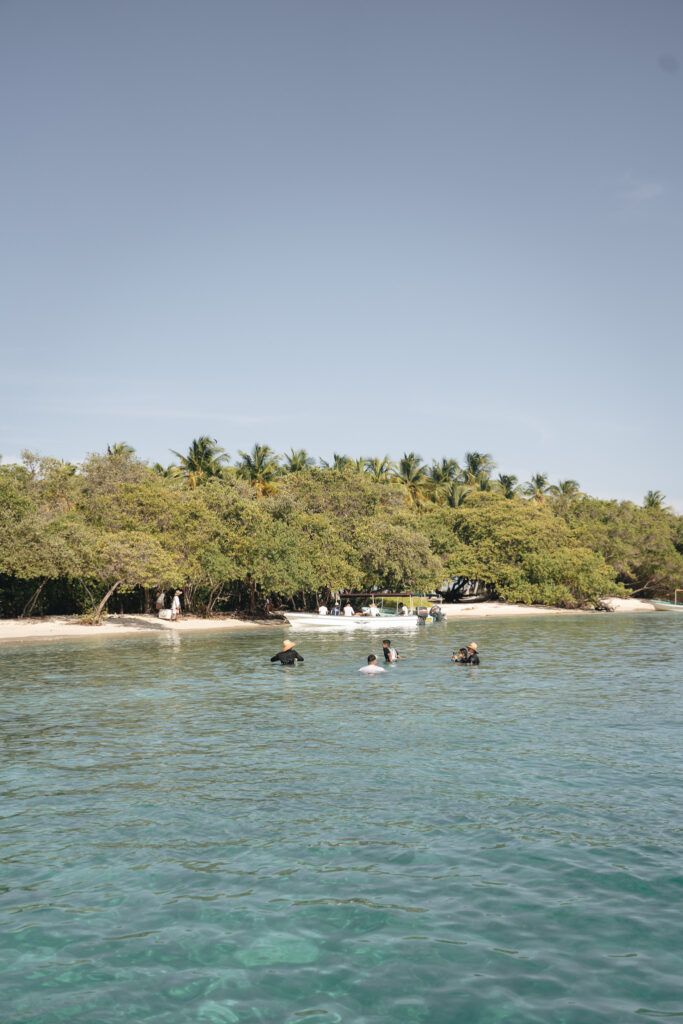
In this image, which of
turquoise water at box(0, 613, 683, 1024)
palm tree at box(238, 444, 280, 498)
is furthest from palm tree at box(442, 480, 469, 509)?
turquoise water at box(0, 613, 683, 1024)

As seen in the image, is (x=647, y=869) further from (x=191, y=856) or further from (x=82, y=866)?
(x=82, y=866)

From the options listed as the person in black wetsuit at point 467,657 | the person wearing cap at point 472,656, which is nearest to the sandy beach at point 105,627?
the person in black wetsuit at point 467,657

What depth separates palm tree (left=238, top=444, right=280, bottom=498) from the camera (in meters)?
90.1

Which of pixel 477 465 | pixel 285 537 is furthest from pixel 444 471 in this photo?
pixel 285 537

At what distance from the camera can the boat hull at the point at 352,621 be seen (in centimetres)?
5550

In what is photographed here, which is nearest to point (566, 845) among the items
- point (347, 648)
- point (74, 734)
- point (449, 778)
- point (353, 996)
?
point (449, 778)

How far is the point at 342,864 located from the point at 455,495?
90146 millimetres

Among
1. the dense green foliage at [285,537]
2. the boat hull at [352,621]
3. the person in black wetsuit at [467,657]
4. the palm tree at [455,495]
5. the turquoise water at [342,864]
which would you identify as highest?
the palm tree at [455,495]

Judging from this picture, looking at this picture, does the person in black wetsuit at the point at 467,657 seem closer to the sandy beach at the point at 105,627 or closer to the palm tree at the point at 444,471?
the sandy beach at the point at 105,627

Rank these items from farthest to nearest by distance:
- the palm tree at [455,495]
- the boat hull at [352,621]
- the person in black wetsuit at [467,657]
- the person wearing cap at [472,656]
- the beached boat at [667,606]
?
the palm tree at [455,495] < the beached boat at [667,606] < the boat hull at [352,621] < the person in black wetsuit at [467,657] < the person wearing cap at [472,656]

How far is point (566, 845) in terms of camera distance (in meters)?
11.5

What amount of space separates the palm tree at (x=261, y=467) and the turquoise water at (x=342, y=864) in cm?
6706

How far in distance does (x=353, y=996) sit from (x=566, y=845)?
16.5 ft

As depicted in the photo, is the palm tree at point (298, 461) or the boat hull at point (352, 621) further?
the palm tree at point (298, 461)
